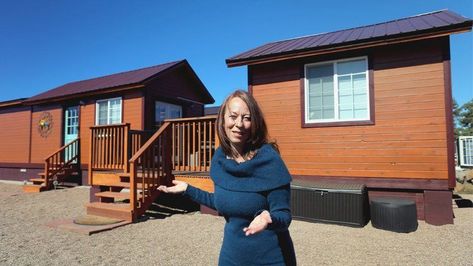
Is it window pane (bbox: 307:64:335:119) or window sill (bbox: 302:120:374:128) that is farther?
window pane (bbox: 307:64:335:119)

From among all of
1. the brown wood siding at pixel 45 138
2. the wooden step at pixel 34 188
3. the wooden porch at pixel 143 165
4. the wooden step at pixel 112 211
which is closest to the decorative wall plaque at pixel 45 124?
the brown wood siding at pixel 45 138

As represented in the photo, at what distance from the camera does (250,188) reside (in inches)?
55.3

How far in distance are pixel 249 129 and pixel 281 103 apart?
6186 mm

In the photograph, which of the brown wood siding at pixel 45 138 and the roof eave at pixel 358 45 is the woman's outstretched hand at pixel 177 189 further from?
the brown wood siding at pixel 45 138

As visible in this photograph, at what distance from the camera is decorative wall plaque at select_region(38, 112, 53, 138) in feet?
45.6

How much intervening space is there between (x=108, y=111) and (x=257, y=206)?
12.2 meters

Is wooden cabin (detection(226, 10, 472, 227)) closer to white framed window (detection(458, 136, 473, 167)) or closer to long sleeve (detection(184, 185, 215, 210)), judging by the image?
long sleeve (detection(184, 185, 215, 210))

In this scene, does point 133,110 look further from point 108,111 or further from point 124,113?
point 108,111

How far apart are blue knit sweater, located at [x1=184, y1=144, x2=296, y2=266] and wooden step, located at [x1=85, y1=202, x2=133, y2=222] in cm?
510

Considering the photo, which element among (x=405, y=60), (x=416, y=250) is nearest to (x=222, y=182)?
(x=416, y=250)

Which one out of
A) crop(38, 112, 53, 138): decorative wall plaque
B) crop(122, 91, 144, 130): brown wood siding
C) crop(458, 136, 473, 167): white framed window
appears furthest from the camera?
crop(458, 136, 473, 167): white framed window

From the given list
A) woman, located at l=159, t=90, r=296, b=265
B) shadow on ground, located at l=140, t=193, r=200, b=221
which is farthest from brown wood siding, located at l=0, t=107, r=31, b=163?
woman, located at l=159, t=90, r=296, b=265

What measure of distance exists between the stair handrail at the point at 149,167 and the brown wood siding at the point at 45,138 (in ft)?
28.8

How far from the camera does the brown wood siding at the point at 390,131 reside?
6078 millimetres
